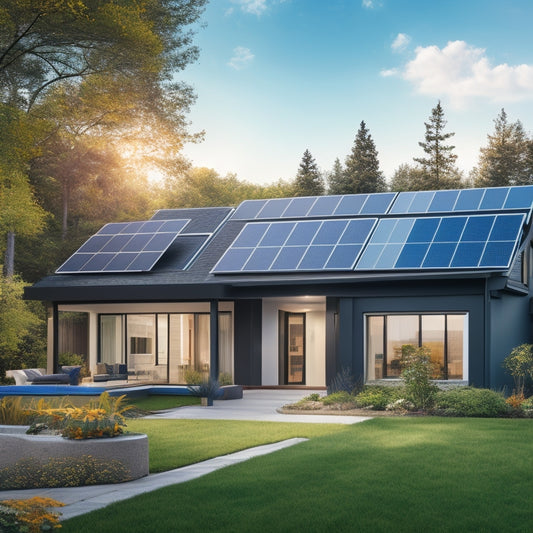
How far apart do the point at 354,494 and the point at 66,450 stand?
3.54m

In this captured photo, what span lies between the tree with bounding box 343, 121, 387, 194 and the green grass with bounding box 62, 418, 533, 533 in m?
44.9

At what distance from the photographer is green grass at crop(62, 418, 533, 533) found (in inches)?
290

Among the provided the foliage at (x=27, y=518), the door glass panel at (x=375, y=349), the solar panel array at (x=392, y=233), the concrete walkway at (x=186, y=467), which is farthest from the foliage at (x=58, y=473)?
the solar panel array at (x=392, y=233)

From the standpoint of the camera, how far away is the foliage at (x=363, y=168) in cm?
5675

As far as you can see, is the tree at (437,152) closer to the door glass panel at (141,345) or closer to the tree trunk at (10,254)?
the tree trunk at (10,254)

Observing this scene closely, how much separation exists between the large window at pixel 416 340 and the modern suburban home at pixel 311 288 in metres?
0.03

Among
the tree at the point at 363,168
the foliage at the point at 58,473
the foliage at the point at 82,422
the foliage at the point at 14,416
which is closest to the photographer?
the foliage at the point at 58,473

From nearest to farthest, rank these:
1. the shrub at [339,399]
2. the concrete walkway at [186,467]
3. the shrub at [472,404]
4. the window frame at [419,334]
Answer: the concrete walkway at [186,467] < the shrub at [472,404] < the shrub at [339,399] < the window frame at [419,334]

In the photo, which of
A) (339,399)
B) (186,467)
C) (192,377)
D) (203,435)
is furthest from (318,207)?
(186,467)

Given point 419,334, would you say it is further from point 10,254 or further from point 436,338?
point 10,254

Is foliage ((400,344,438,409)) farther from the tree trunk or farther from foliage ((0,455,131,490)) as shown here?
the tree trunk

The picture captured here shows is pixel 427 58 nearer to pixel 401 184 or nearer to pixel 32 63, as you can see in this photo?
pixel 401 184

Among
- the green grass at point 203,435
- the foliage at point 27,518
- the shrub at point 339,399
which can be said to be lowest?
the green grass at point 203,435

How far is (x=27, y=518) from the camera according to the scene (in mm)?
7102
